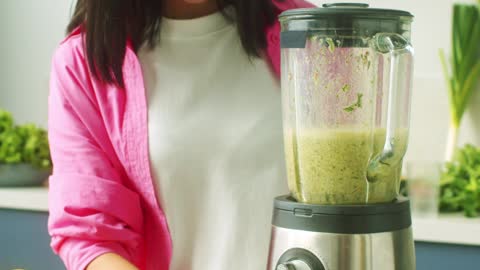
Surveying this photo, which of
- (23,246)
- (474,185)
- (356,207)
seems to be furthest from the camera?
(23,246)

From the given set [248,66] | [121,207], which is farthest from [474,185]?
[121,207]

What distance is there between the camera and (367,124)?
33.4 inches

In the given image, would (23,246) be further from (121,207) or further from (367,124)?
(367,124)

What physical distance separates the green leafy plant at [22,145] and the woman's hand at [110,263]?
4.16 feet

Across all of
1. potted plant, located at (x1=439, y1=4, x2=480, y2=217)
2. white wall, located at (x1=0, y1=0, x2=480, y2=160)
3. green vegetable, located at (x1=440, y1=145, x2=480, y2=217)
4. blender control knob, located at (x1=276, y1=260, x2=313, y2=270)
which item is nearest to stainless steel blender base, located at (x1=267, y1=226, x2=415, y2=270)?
blender control knob, located at (x1=276, y1=260, x2=313, y2=270)

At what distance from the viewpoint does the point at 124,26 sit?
1.16m

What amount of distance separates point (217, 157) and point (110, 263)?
0.19m

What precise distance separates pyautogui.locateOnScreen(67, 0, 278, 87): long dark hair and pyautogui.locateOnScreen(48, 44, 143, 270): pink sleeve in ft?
0.12

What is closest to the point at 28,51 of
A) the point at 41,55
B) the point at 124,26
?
the point at 41,55

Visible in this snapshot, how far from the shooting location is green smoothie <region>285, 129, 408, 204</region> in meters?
0.83

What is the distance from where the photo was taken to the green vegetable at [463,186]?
1.84 m

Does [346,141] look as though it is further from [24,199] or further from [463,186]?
[24,199]

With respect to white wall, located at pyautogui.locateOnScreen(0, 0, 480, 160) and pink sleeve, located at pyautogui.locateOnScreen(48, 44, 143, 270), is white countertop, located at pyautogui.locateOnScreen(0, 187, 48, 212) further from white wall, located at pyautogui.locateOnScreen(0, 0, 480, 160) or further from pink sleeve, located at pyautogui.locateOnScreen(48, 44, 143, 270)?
pink sleeve, located at pyautogui.locateOnScreen(48, 44, 143, 270)

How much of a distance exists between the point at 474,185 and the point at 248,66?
2.87ft
